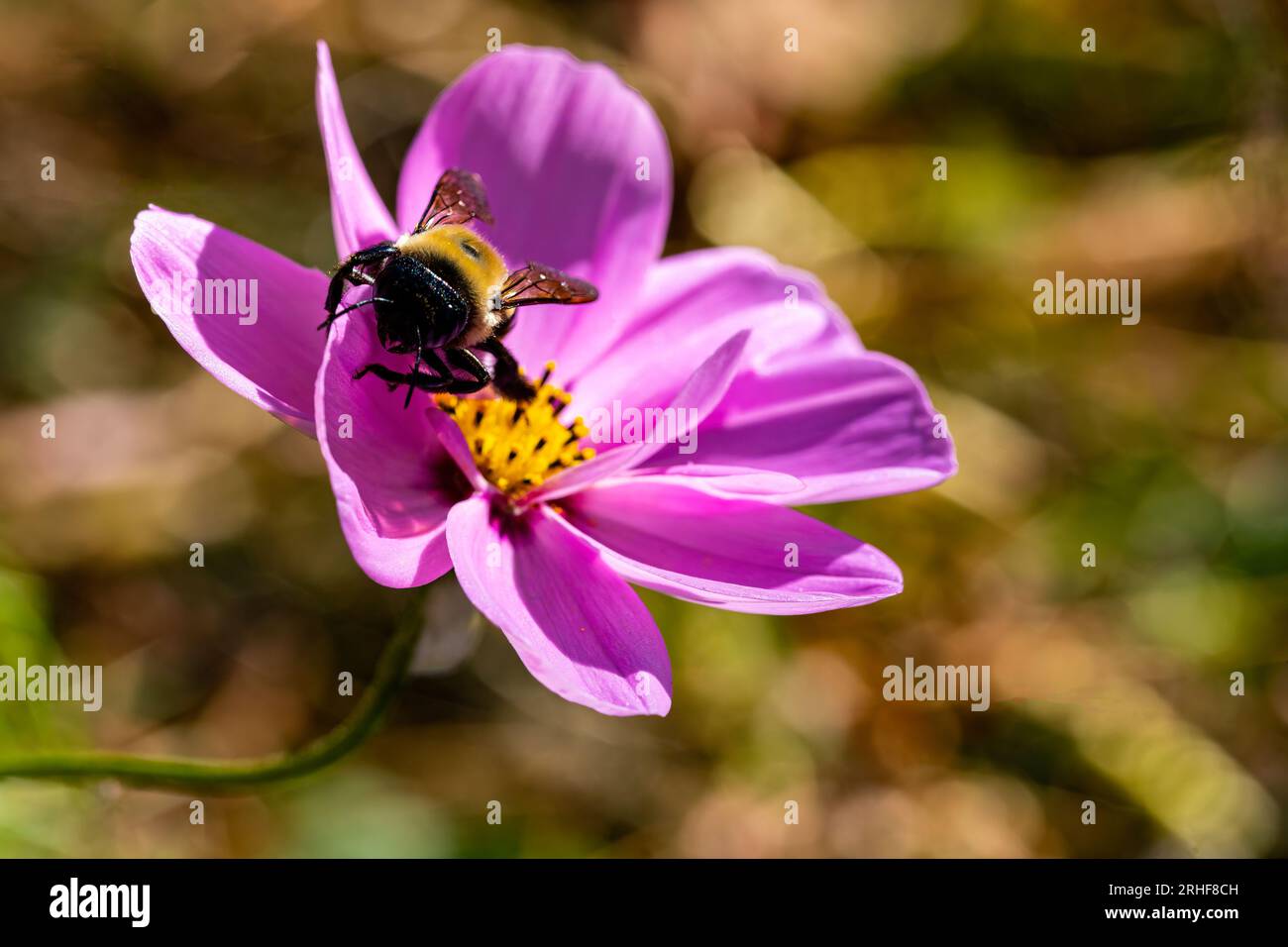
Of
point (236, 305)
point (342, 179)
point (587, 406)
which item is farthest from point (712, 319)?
point (236, 305)

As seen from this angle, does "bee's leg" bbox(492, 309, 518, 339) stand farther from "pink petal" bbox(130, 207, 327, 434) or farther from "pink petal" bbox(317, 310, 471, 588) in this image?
"pink petal" bbox(130, 207, 327, 434)

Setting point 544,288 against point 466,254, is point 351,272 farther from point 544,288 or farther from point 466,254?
point 544,288

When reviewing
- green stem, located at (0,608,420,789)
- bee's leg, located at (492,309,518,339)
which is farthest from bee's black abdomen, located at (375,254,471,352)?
green stem, located at (0,608,420,789)

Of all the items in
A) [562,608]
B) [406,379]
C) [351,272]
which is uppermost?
[351,272]

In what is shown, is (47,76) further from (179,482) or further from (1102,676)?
(1102,676)
